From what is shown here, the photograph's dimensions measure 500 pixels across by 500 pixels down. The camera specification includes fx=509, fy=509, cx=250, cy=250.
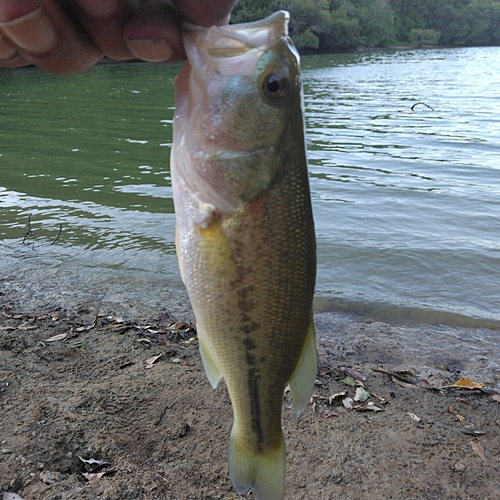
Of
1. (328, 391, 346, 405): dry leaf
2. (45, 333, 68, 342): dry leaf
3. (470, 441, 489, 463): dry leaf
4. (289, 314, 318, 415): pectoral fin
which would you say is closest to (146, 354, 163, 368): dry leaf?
(45, 333, 68, 342): dry leaf

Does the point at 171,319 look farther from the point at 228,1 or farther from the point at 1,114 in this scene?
→ the point at 1,114

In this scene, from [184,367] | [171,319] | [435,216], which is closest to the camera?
[184,367]

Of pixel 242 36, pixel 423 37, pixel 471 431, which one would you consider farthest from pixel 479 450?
pixel 423 37

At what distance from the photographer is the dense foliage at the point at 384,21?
240 feet

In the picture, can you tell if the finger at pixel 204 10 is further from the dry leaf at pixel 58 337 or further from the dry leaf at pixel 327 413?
the dry leaf at pixel 58 337

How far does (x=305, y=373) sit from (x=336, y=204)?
31.9 feet

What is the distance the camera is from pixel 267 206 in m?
1.82

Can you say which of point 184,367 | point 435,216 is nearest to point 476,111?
point 435,216

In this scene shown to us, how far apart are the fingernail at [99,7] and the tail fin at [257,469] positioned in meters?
1.77

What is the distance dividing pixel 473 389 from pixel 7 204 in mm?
10069

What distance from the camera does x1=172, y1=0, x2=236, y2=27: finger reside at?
181 centimetres

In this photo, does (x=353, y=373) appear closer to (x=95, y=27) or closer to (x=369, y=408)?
(x=369, y=408)

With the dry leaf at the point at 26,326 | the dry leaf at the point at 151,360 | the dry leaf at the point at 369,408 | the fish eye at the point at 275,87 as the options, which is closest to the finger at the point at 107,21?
the fish eye at the point at 275,87

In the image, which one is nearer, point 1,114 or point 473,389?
point 473,389
